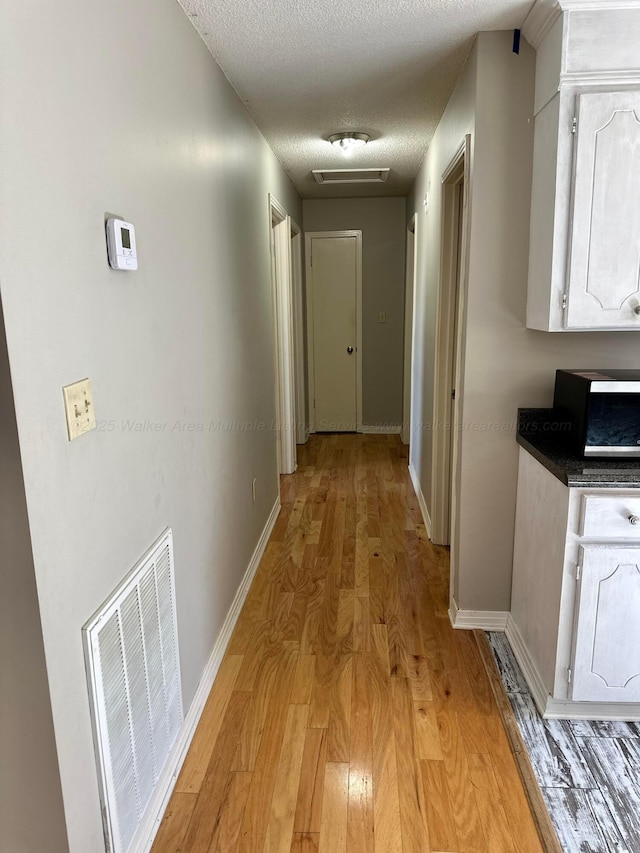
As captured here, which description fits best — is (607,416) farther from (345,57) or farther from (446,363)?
(345,57)

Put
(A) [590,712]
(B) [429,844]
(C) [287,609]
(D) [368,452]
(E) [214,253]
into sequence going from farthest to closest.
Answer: (D) [368,452] → (C) [287,609] → (E) [214,253] → (A) [590,712] → (B) [429,844]

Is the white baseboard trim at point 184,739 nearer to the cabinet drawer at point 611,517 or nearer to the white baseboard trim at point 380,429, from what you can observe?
the cabinet drawer at point 611,517

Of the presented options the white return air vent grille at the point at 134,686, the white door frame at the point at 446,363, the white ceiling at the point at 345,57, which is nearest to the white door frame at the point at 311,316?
the white ceiling at the point at 345,57

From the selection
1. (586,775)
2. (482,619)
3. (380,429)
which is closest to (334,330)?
(380,429)

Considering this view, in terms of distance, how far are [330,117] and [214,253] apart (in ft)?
4.33

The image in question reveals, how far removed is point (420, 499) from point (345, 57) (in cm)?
271

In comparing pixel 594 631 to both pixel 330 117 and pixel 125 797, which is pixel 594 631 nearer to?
pixel 125 797

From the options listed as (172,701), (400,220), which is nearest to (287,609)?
(172,701)

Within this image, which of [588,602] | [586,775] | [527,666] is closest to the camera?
[586,775]

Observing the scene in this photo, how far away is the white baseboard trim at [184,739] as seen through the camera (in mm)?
1535

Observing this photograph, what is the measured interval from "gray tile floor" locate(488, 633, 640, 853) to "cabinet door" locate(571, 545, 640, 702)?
118mm

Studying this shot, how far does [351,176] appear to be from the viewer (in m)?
4.64

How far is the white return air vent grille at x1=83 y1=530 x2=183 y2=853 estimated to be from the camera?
4.14 ft

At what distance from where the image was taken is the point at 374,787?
68.7 inches
